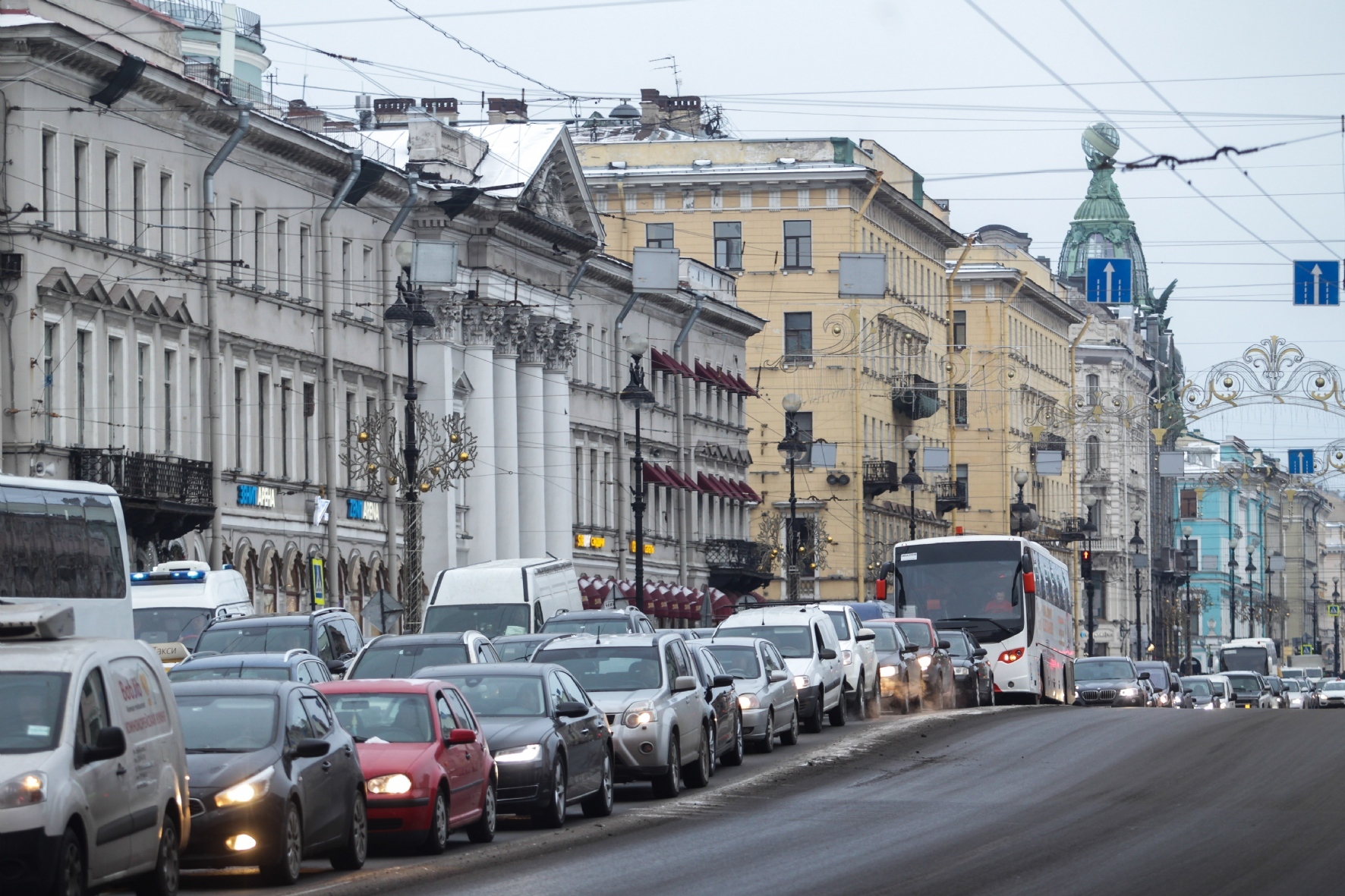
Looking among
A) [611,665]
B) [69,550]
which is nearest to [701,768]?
[611,665]

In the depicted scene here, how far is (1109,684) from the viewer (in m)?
60.7

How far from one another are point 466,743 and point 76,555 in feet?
43.6

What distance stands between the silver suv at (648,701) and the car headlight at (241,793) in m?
8.48

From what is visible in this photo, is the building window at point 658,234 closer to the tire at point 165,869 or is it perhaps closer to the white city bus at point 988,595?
the white city bus at point 988,595

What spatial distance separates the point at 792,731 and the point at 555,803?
12415 mm

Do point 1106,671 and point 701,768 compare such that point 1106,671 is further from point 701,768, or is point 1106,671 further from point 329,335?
point 701,768

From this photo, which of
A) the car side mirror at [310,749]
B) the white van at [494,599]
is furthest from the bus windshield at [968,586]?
the car side mirror at [310,749]

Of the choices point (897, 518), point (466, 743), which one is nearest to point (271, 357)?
point (466, 743)

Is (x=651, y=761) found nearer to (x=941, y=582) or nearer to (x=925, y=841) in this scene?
(x=925, y=841)

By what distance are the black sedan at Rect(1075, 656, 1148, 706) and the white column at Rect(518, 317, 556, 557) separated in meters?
15.6

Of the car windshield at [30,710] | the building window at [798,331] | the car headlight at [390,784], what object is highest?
the building window at [798,331]

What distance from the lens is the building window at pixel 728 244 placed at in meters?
97.7

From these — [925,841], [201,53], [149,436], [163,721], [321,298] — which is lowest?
[925,841]

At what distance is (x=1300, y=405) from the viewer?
189ft
